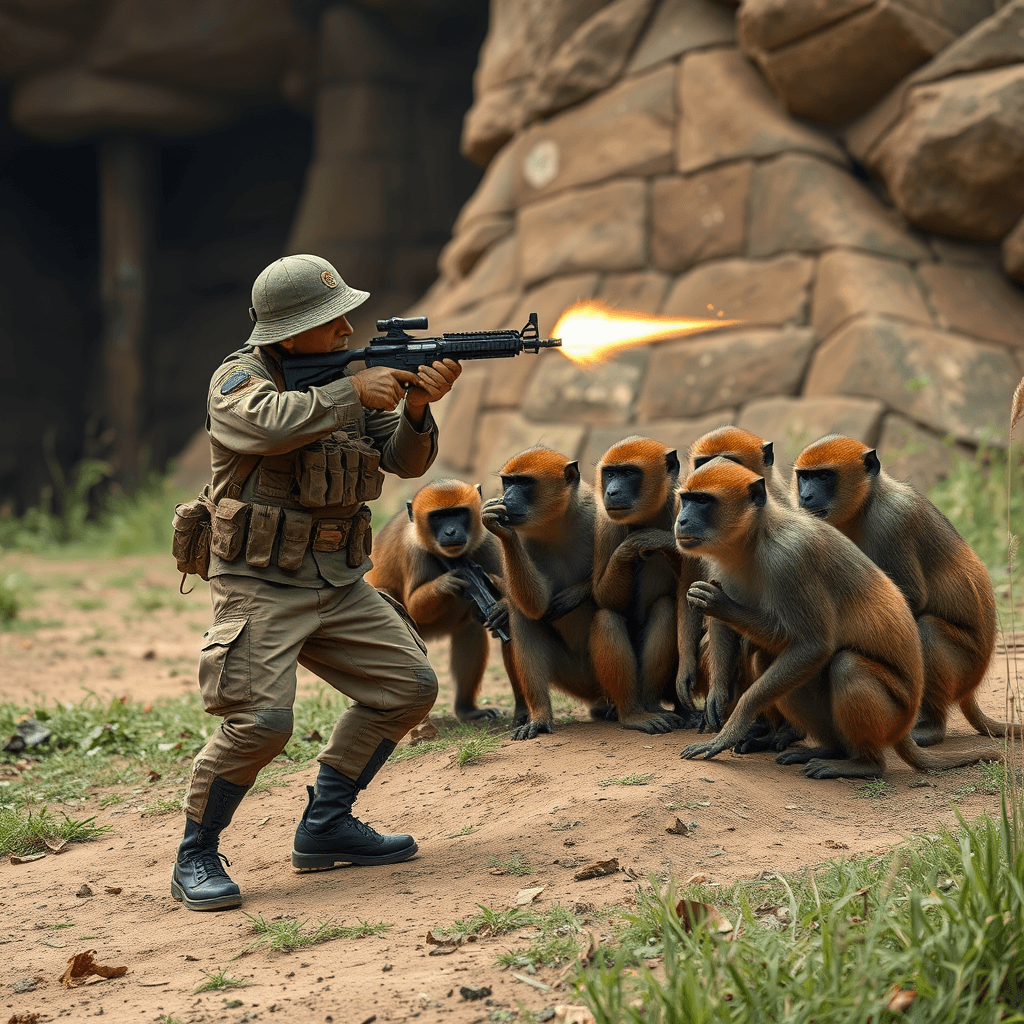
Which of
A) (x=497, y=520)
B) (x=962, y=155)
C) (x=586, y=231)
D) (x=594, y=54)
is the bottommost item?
(x=497, y=520)

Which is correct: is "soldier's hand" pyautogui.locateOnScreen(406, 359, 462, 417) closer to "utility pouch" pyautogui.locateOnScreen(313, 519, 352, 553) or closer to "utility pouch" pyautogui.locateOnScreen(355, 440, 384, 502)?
"utility pouch" pyautogui.locateOnScreen(355, 440, 384, 502)

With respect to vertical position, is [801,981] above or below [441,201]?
below

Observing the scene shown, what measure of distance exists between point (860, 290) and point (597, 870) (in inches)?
275

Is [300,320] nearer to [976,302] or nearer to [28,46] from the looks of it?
[976,302]

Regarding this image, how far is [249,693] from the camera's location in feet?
13.0

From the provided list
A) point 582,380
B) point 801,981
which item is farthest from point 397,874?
point 582,380

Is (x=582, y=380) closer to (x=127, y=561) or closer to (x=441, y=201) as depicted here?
(x=127, y=561)

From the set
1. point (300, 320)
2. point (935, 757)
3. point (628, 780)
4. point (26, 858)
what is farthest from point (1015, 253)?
point (26, 858)

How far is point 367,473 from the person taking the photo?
14.2 ft

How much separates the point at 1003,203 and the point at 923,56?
56.0 inches

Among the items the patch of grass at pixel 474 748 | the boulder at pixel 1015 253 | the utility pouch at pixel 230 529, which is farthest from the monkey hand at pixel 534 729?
the boulder at pixel 1015 253

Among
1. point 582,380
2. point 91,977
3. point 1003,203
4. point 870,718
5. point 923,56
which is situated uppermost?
point 923,56

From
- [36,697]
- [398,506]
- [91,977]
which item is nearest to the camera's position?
[91,977]

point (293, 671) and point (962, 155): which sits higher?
point (962, 155)
